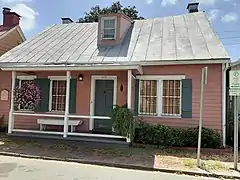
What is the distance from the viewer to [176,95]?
432 inches

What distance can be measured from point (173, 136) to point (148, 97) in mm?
2011

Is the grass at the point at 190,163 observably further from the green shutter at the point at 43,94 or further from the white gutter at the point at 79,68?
the green shutter at the point at 43,94

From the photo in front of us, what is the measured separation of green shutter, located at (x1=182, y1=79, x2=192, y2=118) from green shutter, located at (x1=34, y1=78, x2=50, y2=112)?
19.6ft

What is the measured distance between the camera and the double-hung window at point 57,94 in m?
12.4

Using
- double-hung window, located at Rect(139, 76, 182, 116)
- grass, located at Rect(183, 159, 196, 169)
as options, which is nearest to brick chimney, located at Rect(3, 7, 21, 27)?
double-hung window, located at Rect(139, 76, 182, 116)

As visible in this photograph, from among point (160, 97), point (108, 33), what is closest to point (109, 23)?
point (108, 33)

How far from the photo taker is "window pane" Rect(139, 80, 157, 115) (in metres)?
11.2

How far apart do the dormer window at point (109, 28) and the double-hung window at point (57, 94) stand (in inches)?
119

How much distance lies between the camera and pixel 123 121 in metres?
9.66

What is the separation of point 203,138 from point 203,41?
4136 mm

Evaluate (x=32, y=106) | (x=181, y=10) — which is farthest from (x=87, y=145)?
(x=181, y=10)

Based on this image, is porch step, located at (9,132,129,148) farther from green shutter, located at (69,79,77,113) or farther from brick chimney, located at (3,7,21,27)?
brick chimney, located at (3,7,21,27)

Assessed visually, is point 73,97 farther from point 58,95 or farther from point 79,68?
point 79,68

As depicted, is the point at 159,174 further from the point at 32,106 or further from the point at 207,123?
the point at 32,106
